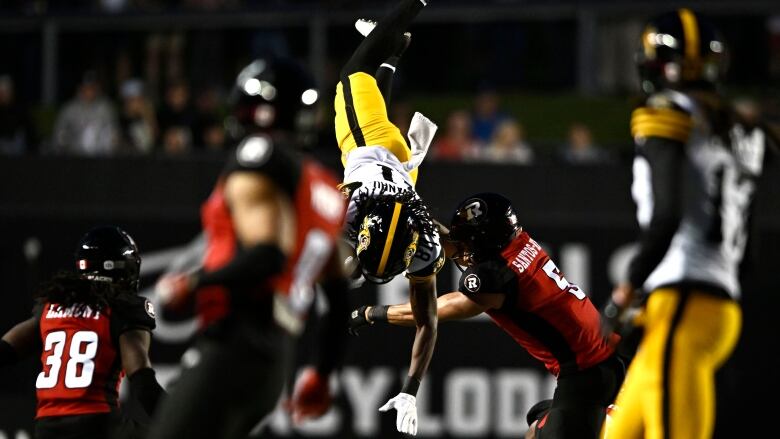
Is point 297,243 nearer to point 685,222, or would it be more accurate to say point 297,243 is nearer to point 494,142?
point 685,222

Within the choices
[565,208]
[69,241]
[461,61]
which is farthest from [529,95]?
[69,241]

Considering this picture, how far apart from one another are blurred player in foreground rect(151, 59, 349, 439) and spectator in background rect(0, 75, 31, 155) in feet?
26.8

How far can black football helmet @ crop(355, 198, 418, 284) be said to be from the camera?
22.7 ft

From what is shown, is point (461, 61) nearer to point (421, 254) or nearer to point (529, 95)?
point (529, 95)

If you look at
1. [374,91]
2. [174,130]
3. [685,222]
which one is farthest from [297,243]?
[174,130]

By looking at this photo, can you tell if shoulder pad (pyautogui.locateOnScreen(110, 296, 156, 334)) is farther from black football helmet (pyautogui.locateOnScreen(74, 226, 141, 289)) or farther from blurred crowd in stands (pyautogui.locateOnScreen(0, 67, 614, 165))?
blurred crowd in stands (pyautogui.locateOnScreen(0, 67, 614, 165))

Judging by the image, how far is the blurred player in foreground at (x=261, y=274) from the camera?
16.3ft

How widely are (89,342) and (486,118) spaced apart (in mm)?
6957

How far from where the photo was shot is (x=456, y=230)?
6922 mm

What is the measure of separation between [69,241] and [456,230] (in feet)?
17.7

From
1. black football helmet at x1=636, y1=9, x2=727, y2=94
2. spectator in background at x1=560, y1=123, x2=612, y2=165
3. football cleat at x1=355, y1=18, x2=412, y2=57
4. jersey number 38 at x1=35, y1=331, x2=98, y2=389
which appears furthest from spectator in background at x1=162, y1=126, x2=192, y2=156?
black football helmet at x1=636, y1=9, x2=727, y2=94

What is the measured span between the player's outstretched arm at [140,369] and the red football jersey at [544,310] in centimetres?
156

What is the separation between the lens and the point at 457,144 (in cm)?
1250

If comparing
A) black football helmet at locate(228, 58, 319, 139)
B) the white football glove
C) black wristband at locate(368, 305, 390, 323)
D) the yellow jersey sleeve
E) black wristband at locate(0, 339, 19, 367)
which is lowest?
the white football glove
